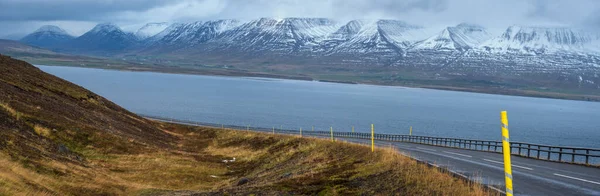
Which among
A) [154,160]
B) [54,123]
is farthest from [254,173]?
[54,123]

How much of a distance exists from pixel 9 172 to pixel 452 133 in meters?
100

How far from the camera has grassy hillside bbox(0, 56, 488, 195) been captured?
759 inches

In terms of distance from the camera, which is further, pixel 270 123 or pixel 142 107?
pixel 142 107

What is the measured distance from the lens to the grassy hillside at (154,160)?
1928 centimetres

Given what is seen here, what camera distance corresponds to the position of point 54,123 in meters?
36.4

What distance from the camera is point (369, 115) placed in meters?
145

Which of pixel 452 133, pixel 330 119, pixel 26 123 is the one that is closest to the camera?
pixel 26 123

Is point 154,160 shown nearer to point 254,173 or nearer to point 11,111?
point 254,173

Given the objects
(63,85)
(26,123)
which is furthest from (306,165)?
(63,85)

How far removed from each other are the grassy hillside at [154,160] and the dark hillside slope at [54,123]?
109 millimetres

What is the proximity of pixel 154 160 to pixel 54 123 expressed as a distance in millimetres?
6792

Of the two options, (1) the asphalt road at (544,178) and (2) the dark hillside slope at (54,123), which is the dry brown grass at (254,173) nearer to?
(2) the dark hillside slope at (54,123)

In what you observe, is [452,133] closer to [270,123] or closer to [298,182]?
[270,123]

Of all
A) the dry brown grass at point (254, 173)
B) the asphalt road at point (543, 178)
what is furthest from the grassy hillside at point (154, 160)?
the asphalt road at point (543, 178)
